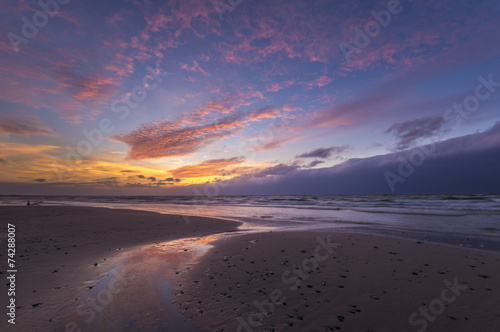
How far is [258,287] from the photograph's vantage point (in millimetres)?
6535

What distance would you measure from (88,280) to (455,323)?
31.3 feet

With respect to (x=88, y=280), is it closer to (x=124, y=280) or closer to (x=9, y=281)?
(x=124, y=280)

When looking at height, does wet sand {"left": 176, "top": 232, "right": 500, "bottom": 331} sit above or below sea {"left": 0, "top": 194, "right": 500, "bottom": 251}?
above

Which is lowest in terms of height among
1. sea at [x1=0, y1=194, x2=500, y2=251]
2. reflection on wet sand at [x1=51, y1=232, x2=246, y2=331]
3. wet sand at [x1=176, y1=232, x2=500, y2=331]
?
sea at [x1=0, y1=194, x2=500, y2=251]

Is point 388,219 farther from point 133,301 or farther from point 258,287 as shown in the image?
point 133,301

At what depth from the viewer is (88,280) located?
708cm

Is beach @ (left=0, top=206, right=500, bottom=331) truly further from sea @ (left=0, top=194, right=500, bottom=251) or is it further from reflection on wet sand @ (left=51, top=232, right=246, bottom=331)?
sea @ (left=0, top=194, right=500, bottom=251)

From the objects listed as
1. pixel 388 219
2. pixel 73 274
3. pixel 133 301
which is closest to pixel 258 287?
pixel 133 301

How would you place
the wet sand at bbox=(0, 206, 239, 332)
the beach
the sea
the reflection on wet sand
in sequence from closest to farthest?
the reflection on wet sand
the beach
the wet sand at bbox=(0, 206, 239, 332)
the sea

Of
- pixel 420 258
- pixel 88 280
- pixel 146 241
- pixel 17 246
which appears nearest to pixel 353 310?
pixel 420 258

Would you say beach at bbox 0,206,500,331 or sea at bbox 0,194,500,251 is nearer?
beach at bbox 0,206,500,331

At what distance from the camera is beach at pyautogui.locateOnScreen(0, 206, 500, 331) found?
4.86m

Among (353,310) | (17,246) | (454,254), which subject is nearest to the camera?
(353,310)

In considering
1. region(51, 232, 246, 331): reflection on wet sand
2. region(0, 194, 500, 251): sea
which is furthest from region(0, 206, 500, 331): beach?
region(0, 194, 500, 251): sea
